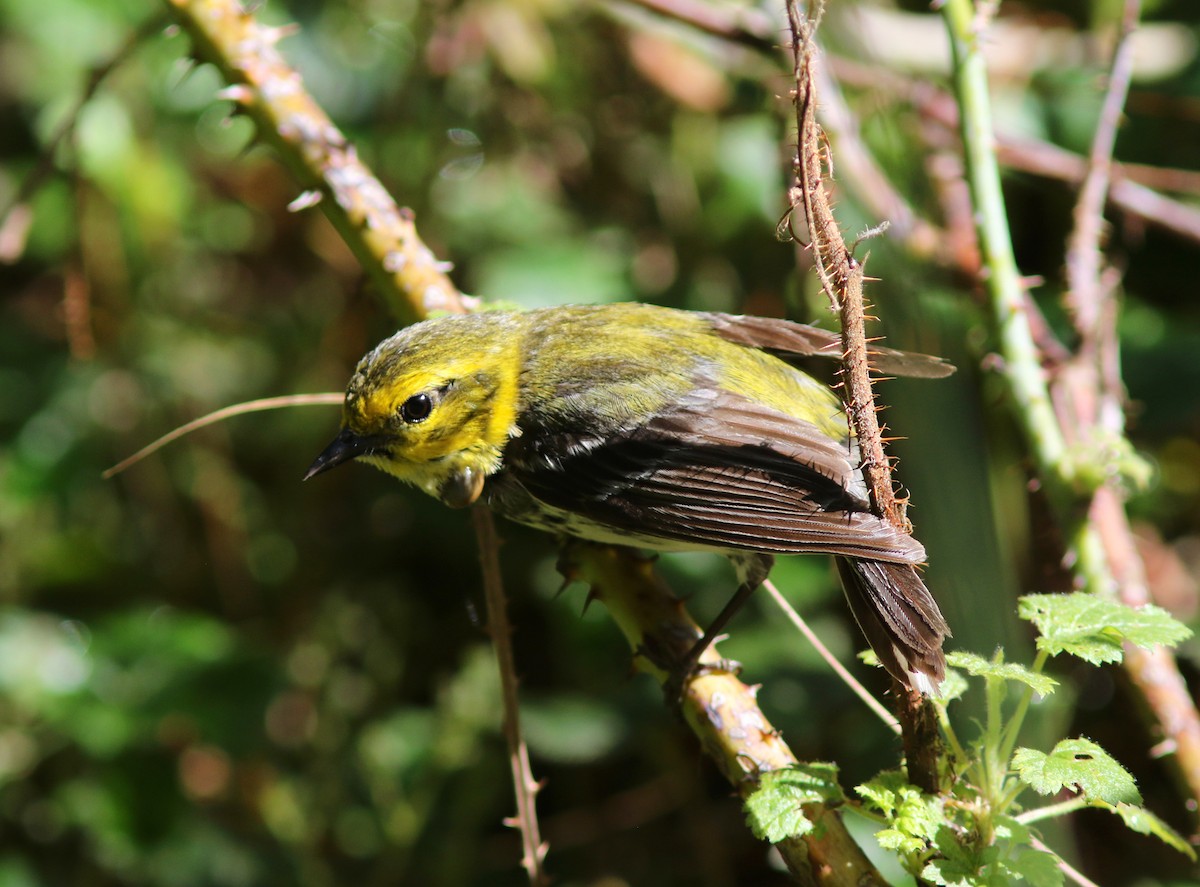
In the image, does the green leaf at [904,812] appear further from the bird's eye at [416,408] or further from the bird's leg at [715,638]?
the bird's eye at [416,408]

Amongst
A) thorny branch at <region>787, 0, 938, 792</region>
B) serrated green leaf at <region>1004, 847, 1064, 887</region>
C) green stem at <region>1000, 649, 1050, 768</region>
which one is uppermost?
thorny branch at <region>787, 0, 938, 792</region>

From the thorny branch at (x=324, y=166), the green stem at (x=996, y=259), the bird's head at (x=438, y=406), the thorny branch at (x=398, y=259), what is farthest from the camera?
the bird's head at (x=438, y=406)

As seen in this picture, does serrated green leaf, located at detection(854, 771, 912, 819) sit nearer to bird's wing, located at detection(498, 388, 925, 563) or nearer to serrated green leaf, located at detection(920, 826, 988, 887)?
serrated green leaf, located at detection(920, 826, 988, 887)

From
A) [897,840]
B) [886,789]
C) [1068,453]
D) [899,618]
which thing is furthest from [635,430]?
[897,840]

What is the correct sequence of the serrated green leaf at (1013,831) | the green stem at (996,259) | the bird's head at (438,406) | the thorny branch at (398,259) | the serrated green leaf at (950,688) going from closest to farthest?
1. the serrated green leaf at (1013,831)
2. the serrated green leaf at (950,688)
3. the thorny branch at (398,259)
4. the green stem at (996,259)
5. the bird's head at (438,406)

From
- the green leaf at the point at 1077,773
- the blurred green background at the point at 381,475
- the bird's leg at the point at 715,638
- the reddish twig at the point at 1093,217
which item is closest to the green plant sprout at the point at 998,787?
the green leaf at the point at 1077,773

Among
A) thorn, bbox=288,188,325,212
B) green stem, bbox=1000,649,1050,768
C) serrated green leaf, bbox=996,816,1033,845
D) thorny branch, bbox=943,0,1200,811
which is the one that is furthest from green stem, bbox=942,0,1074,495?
thorn, bbox=288,188,325,212

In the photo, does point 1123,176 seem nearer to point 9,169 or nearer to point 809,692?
point 809,692
